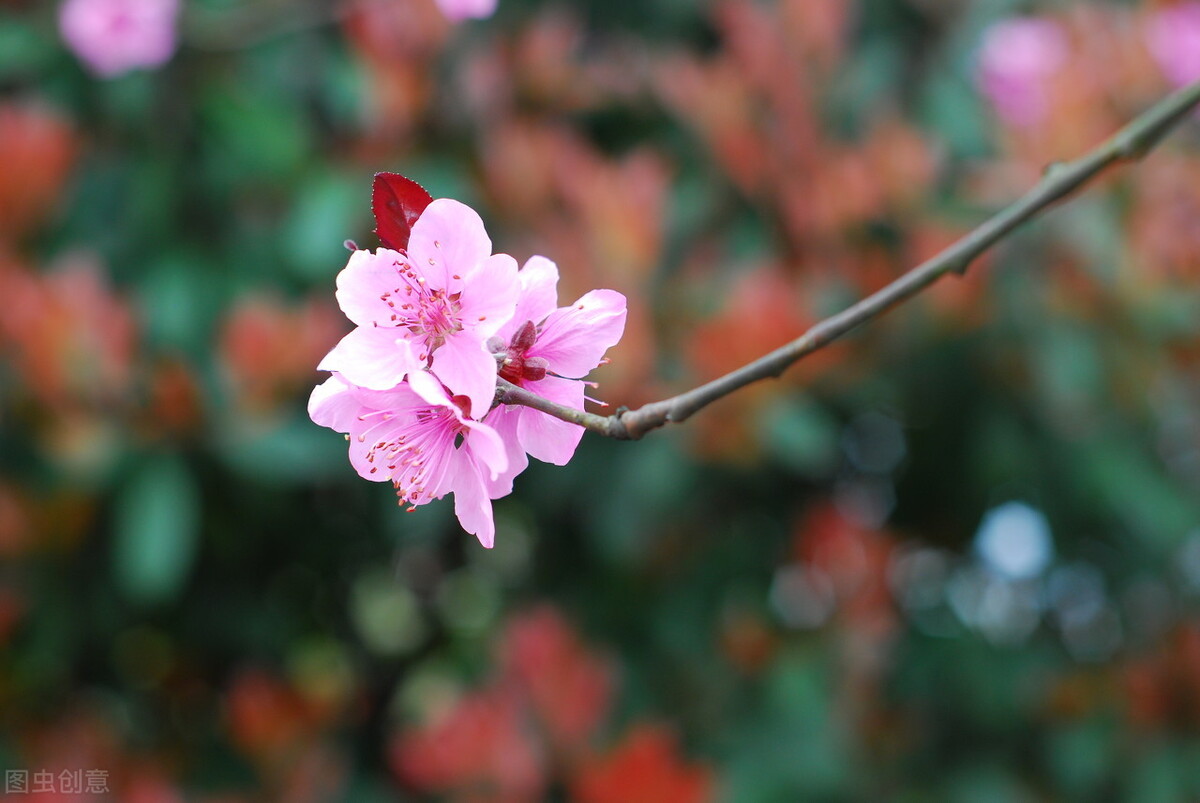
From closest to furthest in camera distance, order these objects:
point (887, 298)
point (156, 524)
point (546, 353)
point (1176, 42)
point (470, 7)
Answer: point (887, 298) → point (546, 353) → point (470, 7) → point (156, 524) → point (1176, 42)

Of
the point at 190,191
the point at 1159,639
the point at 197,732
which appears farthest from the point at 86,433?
the point at 1159,639

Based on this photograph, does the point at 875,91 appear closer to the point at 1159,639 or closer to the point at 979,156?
the point at 979,156

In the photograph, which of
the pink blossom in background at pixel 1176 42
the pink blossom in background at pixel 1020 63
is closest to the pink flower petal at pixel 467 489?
the pink blossom in background at pixel 1020 63

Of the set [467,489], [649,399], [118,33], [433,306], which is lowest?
[467,489]

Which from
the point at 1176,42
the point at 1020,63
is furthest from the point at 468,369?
the point at 1176,42

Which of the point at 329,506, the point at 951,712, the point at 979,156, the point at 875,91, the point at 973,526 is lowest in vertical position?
the point at 951,712

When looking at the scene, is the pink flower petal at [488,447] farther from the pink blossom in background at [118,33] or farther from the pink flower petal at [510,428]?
the pink blossom in background at [118,33]

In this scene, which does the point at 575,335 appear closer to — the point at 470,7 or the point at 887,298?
the point at 887,298

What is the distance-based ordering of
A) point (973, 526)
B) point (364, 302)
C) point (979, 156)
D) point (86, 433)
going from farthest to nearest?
point (973, 526), point (979, 156), point (86, 433), point (364, 302)
